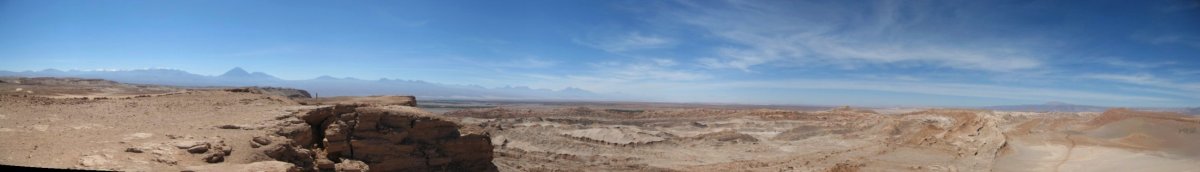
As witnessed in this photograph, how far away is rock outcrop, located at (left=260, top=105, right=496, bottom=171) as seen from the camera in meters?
11.0

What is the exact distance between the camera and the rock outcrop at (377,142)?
434 inches

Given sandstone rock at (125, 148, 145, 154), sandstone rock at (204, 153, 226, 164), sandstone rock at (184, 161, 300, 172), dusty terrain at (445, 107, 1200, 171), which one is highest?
sandstone rock at (125, 148, 145, 154)

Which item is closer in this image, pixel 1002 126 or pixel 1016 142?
pixel 1016 142

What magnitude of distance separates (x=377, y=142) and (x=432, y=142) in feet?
Answer: 5.07

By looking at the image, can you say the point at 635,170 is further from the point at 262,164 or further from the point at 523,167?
the point at 262,164

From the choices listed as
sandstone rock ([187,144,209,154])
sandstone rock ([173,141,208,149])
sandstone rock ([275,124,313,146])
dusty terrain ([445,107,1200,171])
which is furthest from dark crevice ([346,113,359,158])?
dusty terrain ([445,107,1200,171])

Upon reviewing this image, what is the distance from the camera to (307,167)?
10.1 meters

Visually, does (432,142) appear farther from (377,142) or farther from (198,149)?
(198,149)

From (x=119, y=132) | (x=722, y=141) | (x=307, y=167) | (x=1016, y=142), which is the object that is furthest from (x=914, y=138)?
(x=119, y=132)

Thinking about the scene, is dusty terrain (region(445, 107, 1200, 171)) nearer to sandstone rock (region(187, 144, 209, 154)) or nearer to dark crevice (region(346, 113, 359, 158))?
dark crevice (region(346, 113, 359, 158))

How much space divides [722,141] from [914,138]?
10282mm

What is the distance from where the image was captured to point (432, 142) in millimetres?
14406

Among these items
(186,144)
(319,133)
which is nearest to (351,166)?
(319,133)

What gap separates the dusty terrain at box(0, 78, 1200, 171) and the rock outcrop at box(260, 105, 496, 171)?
3cm
